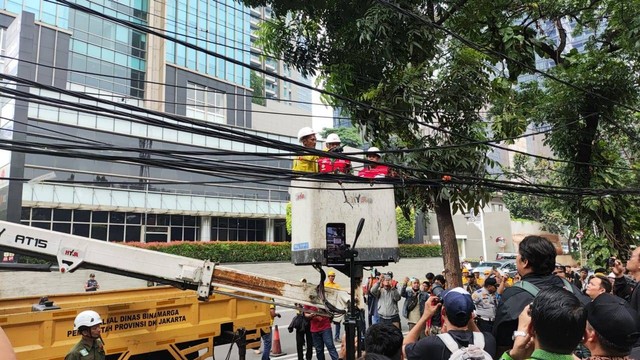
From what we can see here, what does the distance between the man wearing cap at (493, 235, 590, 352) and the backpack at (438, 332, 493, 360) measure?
0.22 metres

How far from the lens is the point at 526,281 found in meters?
3.10

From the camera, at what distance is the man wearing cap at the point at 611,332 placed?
2391 millimetres

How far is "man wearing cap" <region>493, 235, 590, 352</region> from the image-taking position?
2.98 meters

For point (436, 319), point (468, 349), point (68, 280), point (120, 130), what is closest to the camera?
point (468, 349)

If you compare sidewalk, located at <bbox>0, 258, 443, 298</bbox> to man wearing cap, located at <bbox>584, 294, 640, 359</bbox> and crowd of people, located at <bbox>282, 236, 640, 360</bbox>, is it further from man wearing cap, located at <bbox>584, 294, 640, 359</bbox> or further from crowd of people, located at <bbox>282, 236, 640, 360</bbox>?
man wearing cap, located at <bbox>584, 294, 640, 359</bbox>

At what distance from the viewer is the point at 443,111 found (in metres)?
7.41

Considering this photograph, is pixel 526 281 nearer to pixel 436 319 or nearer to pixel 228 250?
pixel 436 319

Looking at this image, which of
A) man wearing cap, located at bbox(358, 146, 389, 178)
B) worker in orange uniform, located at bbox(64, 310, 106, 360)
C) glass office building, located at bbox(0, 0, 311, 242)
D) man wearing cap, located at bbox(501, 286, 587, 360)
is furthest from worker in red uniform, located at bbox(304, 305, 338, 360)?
glass office building, located at bbox(0, 0, 311, 242)

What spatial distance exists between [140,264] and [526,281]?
377cm

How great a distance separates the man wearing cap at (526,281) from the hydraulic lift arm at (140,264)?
244 centimetres

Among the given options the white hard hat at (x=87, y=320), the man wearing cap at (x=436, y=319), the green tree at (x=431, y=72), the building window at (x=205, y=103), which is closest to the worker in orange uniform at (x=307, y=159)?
the green tree at (x=431, y=72)

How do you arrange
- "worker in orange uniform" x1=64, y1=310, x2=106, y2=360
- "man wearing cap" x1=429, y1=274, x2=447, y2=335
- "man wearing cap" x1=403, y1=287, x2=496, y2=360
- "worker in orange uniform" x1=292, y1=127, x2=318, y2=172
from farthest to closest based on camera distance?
"man wearing cap" x1=429, y1=274, x2=447, y2=335 < "worker in orange uniform" x1=292, y1=127, x2=318, y2=172 < "worker in orange uniform" x1=64, y1=310, x2=106, y2=360 < "man wearing cap" x1=403, y1=287, x2=496, y2=360

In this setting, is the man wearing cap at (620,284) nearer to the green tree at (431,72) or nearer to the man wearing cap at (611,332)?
the green tree at (431,72)

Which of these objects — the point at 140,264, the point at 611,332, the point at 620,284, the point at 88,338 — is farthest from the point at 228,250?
the point at 611,332
